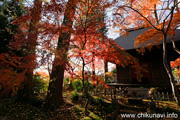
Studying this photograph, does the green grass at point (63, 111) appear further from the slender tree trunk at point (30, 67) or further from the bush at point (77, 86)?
the bush at point (77, 86)

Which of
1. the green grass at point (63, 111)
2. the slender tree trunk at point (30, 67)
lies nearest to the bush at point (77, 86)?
the slender tree trunk at point (30, 67)

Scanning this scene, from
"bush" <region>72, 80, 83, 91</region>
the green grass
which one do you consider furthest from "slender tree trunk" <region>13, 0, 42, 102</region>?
"bush" <region>72, 80, 83, 91</region>

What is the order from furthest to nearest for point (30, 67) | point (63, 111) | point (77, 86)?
point (77, 86) < point (30, 67) < point (63, 111)

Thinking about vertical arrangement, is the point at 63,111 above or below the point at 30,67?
below

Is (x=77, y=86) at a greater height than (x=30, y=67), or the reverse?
(x=30, y=67)

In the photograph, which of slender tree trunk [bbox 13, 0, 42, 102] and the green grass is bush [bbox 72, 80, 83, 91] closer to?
slender tree trunk [bbox 13, 0, 42, 102]

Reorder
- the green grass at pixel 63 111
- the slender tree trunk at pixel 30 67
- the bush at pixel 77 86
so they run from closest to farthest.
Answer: the green grass at pixel 63 111
the slender tree trunk at pixel 30 67
the bush at pixel 77 86

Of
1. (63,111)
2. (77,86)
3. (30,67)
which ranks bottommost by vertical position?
(63,111)

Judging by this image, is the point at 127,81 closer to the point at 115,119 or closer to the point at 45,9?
the point at 115,119

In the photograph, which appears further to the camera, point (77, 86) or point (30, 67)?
point (77, 86)

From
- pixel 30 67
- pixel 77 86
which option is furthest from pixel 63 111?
pixel 77 86

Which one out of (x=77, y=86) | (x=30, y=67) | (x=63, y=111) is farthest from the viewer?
(x=77, y=86)

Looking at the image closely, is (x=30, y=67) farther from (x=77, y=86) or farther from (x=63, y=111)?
(x=77, y=86)

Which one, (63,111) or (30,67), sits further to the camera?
(30,67)
